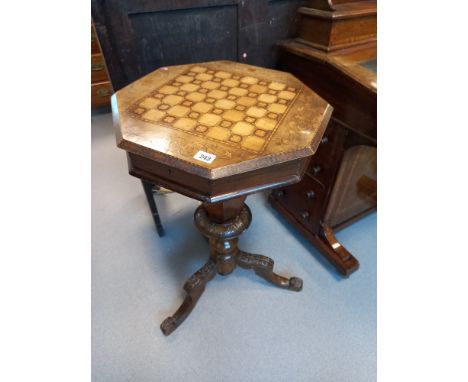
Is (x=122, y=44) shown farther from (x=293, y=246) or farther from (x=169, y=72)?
(x=293, y=246)

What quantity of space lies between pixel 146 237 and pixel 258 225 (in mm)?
715

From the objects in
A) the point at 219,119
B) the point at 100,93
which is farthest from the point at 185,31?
the point at 100,93

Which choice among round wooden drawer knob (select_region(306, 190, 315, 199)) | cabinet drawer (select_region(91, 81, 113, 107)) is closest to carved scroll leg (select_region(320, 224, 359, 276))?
round wooden drawer knob (select_region(306, 190, 315, 199))

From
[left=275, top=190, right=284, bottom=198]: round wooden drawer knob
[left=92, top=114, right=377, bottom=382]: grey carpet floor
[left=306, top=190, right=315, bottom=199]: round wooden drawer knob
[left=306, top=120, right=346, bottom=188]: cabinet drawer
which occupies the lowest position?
[left=92, top=114, right=377, bottom=382]: grey carpet floor

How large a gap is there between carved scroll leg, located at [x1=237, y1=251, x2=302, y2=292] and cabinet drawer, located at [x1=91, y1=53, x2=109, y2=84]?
2.28 meters

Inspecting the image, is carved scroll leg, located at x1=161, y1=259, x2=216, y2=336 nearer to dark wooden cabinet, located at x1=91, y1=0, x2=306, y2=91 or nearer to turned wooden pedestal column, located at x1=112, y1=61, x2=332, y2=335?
turned wooden pedestal column, located at x1=112, y1=61, x2=332, y2=335

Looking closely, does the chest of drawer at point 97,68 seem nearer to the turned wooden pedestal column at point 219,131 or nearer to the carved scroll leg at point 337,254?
the turned wooden pedestal column at point 219,131

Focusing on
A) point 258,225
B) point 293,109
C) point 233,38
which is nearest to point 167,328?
point 258,225

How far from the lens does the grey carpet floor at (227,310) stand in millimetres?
1240

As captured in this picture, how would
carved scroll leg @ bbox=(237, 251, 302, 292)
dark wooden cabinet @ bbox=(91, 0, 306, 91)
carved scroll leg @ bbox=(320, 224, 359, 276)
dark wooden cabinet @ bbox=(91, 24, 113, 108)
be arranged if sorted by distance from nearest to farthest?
dark wooden cabinet @ bbox=(91, 0, 306, 91), carved scroll leg @ bbox=(237, 251, 302, 292), carved scroll leg @ bbox=(320, 224, 359, 276), dark wooden cabinet @ bbox=(91, 24, 113, 108)

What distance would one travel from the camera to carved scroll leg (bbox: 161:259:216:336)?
1.31 meters

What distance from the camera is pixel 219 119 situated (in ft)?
2.82

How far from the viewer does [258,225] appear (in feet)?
6.06

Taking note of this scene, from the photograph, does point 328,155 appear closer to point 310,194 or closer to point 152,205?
point 310,194
